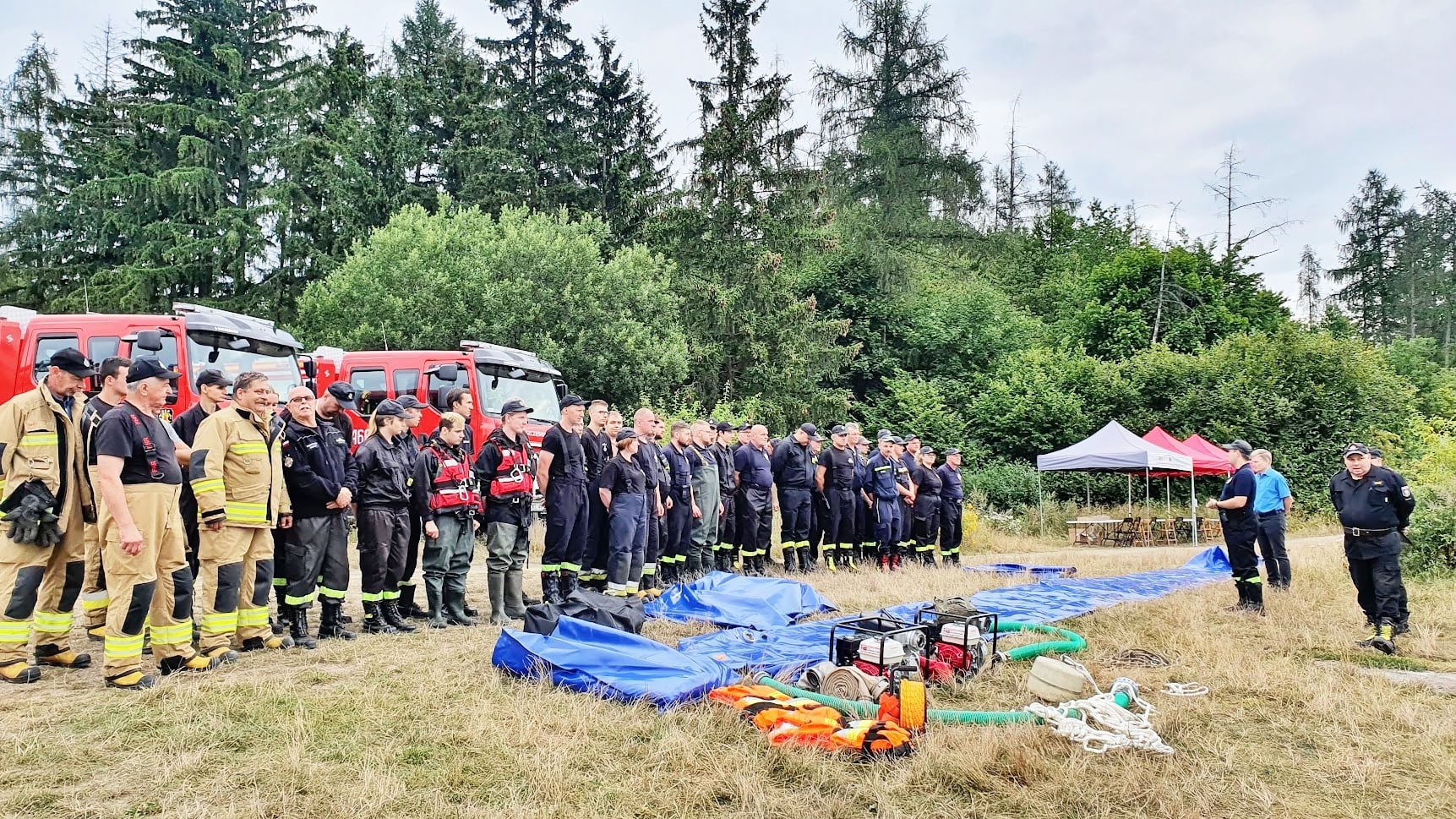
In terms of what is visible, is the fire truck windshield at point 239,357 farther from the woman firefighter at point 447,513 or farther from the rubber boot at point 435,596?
the rubber boot at point 435,596

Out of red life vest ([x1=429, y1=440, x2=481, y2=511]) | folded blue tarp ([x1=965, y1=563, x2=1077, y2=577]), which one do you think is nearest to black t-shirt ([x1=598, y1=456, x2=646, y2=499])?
red life vest ([x1=429, y1=440, x2=481, y2=511])

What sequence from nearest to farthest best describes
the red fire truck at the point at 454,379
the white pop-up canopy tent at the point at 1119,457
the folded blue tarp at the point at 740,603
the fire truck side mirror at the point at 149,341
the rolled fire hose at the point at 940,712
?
the rolled fire hose at the point at 940,712 < the folded blue tarp at the point at 740,603 < the fire truck side mirror at the point at 149,341 < the red fire truck at the point at 454,379 < the white pop-up canopy tent at the point at 1119,457

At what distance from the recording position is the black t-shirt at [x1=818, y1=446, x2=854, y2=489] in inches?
486

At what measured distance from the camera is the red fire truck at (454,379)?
13.7 metres

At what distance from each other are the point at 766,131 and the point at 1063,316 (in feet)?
44.3

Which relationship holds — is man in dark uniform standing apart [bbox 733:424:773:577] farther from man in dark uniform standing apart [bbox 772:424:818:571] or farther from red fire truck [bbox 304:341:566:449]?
red fire truck [bbox 304:341:566:449]

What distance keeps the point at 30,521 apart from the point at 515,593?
366 centimetres

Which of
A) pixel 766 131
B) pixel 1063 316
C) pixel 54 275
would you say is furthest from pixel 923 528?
pixel 54 275

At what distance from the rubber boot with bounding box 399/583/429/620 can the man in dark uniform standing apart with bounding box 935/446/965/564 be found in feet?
27.7

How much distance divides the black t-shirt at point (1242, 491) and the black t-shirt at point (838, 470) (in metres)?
4.60

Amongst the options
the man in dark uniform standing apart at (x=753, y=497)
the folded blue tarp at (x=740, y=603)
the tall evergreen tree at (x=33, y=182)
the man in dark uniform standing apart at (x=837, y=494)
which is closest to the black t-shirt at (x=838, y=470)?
the man in dark uniform standing apart at (x=837, y=494)

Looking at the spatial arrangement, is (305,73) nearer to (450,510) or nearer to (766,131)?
(766,131)

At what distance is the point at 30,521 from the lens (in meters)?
5.30

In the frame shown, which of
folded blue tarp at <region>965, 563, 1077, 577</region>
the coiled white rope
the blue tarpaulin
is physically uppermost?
the coiled white rope
